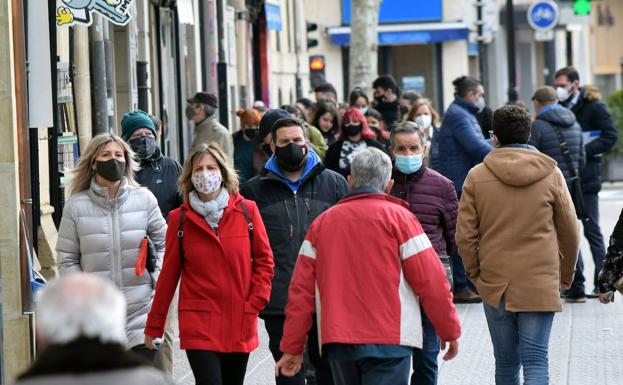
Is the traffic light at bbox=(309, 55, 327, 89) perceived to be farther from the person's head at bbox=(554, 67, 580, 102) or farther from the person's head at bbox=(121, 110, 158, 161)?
the person's head at bbox=(121, 110, 158, 161)

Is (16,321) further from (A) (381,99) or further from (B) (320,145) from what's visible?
(A) (381,99)

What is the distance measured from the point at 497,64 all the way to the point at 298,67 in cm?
1887

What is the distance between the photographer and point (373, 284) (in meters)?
6.90

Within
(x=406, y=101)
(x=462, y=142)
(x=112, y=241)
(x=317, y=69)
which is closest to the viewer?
(x=112, y=241)

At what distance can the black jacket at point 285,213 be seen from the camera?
8.55 m

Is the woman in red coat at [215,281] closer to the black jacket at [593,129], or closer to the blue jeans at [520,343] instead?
the blue jeans at [520,343]

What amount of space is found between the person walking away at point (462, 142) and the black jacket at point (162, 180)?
4522mm

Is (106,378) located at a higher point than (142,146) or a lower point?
lower

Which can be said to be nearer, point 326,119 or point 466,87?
point 466,87

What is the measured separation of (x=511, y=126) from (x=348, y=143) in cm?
649

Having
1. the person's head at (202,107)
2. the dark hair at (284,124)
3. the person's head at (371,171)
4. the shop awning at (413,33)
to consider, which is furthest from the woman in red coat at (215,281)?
the shop awning at (413,33)

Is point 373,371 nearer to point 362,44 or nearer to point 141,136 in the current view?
point 141,136

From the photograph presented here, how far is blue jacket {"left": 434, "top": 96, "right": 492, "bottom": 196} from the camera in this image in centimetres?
1414

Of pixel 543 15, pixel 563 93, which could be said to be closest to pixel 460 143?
pixel 563 93
